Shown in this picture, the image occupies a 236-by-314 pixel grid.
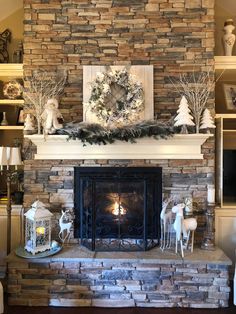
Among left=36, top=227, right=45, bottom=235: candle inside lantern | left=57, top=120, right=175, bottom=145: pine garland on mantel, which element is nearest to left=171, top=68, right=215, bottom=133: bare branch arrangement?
left=57, top=120, right=175, bottom=145: pine garland on mantel

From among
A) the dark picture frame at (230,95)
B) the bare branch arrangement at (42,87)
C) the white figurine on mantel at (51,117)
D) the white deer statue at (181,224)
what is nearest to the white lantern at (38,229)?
the white figurine on mantel at (51,117)

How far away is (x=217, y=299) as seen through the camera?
2.85 metres

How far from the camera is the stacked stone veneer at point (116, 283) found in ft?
9.38

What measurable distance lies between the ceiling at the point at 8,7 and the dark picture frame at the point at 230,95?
2759mm

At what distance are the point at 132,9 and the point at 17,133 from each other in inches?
80.7

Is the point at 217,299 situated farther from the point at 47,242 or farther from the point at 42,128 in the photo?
the point at 42,128

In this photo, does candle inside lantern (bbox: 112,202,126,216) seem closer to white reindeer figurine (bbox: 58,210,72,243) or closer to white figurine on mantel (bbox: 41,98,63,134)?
white reindeer figurine (bbox: 58,210,72,243)

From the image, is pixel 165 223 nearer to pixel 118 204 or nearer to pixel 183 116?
pixel 118 204

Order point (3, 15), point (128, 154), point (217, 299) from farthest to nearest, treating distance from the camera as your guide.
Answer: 1. point (3, 15)
2. point (128, 154)
3. point (217, 299)

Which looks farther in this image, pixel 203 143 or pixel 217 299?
pixel 203 143

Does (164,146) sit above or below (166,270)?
above

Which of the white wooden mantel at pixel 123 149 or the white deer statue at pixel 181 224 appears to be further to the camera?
the white wooden mantel at pixel 123 149

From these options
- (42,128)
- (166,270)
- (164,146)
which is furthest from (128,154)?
(166,270)

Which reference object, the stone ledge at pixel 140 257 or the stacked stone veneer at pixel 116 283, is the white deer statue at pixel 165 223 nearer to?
the stone ledge at pixel 140 257
